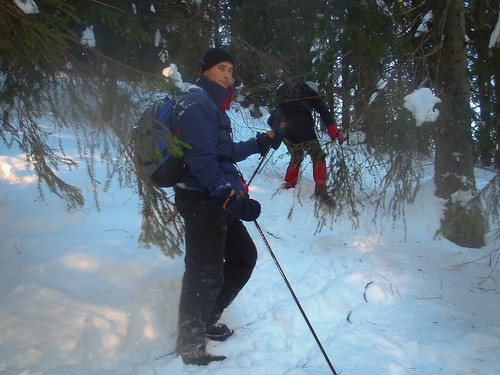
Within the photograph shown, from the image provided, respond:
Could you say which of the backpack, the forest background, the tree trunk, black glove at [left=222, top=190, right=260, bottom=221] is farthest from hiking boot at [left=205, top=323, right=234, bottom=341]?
the tree trunk

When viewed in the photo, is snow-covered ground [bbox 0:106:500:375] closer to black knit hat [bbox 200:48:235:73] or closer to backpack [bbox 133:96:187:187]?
backpack [bbox 133:96:187:187]

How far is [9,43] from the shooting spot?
2.50 m

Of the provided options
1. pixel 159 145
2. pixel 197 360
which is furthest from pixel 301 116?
pixel 197 360

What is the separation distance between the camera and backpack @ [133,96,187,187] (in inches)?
110

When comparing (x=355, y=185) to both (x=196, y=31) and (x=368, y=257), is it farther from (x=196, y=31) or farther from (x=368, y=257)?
(x=196, y=31)

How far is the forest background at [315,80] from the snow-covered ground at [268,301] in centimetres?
53

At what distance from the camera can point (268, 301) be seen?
13.2 feet

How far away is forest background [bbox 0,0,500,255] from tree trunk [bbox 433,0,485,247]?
0.05 feet

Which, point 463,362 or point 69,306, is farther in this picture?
point 69,306

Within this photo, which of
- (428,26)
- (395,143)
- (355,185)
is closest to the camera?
(395,143)

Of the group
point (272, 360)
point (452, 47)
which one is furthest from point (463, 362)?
point (452, 47)

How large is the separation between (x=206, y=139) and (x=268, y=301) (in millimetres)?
1997

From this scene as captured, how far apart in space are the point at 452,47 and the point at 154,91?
13.0 feet

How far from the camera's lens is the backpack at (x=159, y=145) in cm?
279
